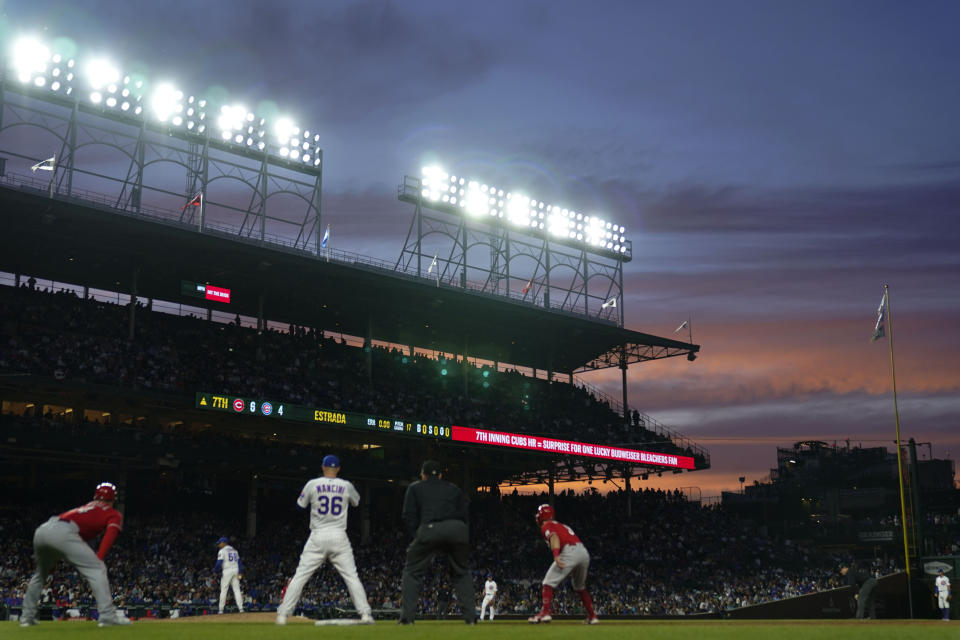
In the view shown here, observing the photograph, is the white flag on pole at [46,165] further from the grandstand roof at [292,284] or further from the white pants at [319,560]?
the white pants at [319,560]

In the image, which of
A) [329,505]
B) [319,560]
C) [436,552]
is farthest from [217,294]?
[436,552]

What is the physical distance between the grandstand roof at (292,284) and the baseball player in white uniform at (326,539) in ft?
106

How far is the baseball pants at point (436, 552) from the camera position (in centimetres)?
1191

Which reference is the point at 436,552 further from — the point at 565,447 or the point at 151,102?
the point at 565,447

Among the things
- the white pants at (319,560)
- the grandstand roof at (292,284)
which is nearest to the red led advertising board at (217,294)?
the grandstand roof at (292,284)

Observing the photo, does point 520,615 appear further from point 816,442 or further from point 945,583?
point 816,442

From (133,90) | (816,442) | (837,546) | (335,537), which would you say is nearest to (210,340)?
(133,90)

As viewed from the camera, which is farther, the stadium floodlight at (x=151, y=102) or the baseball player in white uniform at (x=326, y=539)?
the stadium floodlight at (x=151, y=102)

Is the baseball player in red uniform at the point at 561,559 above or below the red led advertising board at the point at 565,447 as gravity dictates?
below

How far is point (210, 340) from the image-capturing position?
155ft

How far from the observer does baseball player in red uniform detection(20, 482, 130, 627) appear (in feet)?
39.2

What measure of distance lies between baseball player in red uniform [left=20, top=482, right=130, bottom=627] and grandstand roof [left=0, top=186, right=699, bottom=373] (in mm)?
29915

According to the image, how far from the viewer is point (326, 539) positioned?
11844 mm

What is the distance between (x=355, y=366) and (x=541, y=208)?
56.2 feet
